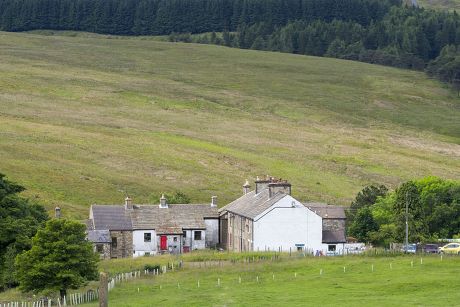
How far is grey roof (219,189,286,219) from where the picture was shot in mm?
80938

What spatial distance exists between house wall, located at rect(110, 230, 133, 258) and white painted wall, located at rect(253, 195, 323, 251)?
11.5 m

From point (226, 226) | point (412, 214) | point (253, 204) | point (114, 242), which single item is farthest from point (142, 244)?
point (412, 214)

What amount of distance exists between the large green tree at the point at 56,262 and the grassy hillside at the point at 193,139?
116 ft

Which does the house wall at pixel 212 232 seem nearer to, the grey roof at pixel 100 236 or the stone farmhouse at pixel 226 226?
the stone farmhouse at pixel 226 226

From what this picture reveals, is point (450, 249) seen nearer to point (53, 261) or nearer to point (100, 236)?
point (53, 261)

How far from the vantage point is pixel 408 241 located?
81.3m

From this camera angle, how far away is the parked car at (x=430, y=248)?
71.8 metres

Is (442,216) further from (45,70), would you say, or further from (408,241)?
(45,70)

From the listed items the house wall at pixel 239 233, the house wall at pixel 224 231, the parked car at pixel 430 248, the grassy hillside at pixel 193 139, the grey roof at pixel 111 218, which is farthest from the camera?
the grassy hillside at pixel 193 139

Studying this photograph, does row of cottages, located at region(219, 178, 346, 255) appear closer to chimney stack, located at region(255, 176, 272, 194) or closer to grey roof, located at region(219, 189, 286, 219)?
grey roof, located at region(219, 189, 286, 219)

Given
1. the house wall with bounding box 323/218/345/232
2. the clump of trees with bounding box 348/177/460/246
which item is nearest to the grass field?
the clump of trees with bounding box 348/177/460/246

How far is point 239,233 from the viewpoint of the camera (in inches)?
3346

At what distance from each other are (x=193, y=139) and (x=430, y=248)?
75281 mm

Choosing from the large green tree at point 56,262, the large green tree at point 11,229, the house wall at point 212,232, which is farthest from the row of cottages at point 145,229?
the large green tree at point 56,262
